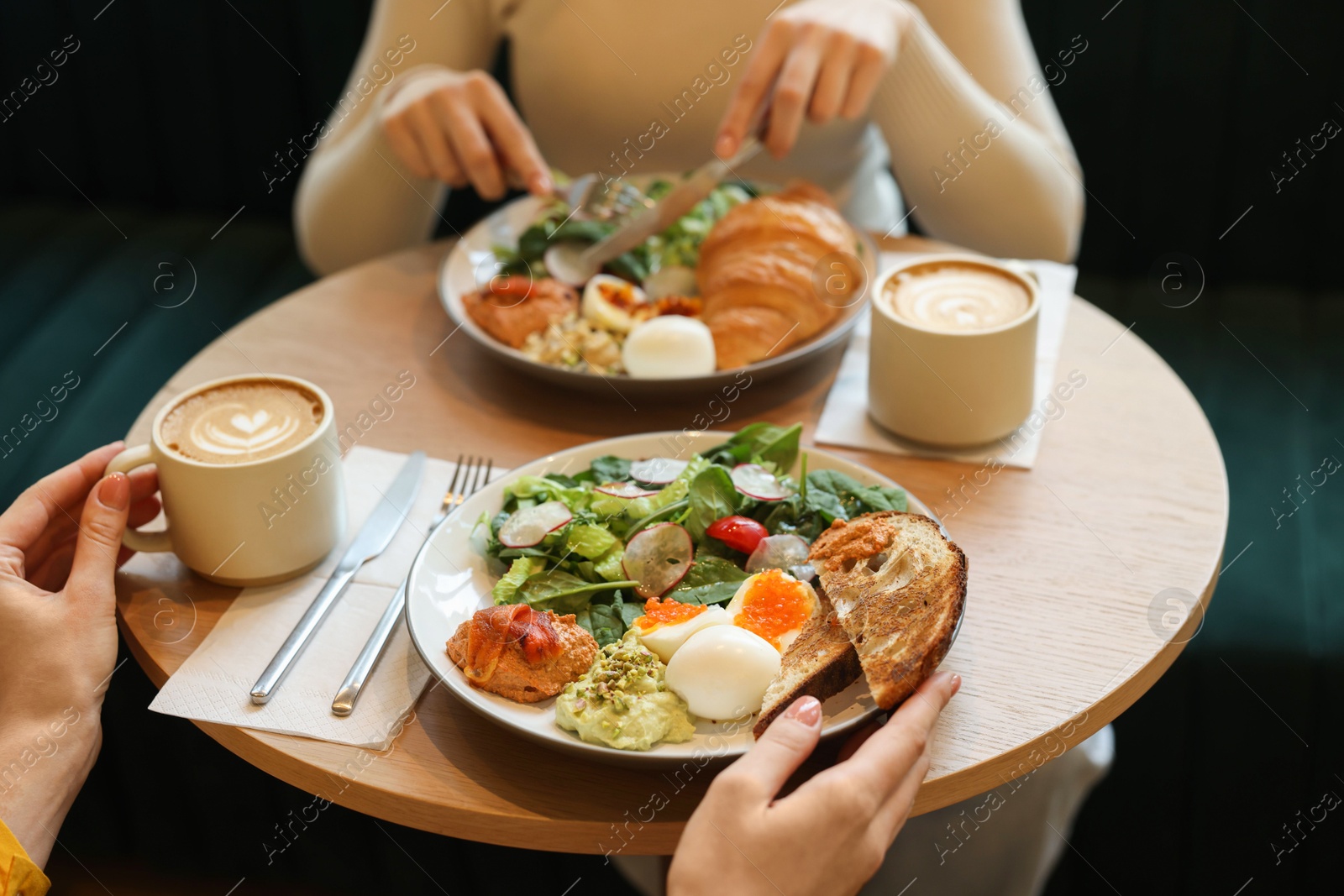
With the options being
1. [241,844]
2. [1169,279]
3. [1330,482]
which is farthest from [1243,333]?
[241,844]

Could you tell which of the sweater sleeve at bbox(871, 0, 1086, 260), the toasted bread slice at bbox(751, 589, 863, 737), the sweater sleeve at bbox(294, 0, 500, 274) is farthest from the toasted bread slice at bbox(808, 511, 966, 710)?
the sweater sleeve at bbox(294, 0, 500, 274)

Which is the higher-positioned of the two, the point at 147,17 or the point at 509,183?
the point at 147,17

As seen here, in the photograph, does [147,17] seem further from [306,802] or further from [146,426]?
[306,802]

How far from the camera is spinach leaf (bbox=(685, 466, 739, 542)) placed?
1069 millimetres

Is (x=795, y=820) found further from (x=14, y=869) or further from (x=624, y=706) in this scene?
(x=14, y=869)

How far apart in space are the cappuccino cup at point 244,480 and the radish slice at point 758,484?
421 mm

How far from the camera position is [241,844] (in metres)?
1.91

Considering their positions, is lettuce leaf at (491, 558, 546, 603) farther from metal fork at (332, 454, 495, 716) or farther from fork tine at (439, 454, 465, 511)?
fork tine at (439, 454, 465, 511)

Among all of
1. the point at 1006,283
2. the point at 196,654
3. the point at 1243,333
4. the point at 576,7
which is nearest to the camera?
the point at 196,654

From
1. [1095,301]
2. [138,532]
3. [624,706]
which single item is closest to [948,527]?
[624,706]

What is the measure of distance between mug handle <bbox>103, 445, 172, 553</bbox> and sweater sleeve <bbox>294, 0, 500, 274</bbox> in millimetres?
1010

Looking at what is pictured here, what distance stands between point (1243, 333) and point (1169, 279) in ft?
1.01

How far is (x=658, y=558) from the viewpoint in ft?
3.40

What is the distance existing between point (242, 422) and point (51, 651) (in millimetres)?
279
